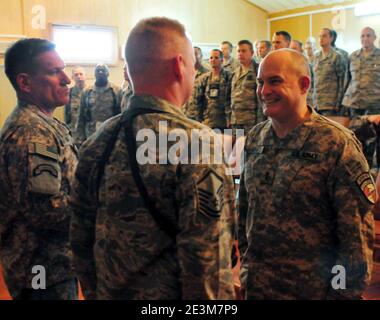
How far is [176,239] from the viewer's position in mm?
972

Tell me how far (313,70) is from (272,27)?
17.3ft

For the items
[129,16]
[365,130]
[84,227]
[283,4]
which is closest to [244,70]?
[365,130]

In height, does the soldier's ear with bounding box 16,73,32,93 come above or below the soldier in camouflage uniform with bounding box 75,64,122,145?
below

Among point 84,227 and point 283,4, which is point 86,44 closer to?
point 283,4

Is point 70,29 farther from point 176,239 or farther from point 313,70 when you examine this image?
point 176,239

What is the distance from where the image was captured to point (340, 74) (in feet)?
20.9

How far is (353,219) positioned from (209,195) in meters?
0.59

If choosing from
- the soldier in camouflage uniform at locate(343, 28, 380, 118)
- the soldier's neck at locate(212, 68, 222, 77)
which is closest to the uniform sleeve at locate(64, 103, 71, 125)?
the soldier's neck at locate(212, 68, 222, 77)

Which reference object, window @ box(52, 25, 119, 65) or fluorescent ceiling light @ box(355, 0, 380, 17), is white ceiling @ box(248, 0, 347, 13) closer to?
fluorescent ceiling light @ box(355, 0, 380, 17)

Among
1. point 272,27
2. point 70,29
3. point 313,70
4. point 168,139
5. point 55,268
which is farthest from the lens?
point 272,27

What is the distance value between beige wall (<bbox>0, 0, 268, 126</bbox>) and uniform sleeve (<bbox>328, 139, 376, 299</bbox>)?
249 inches

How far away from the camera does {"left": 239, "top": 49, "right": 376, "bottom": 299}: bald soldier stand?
132cm

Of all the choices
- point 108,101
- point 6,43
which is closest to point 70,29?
point 6,43

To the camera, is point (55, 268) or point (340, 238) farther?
point (55, 268)
